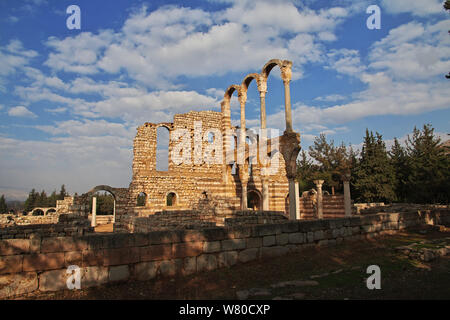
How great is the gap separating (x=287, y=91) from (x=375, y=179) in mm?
20192

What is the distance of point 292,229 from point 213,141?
21.4 meters

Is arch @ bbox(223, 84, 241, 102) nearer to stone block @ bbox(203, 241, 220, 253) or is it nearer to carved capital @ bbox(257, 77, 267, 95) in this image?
carved capital @ bbox(257, 77, 267, 95)

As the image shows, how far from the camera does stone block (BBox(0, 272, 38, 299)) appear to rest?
5081 millimetres

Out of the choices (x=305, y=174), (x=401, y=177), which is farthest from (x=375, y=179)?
(x=305, y=174)

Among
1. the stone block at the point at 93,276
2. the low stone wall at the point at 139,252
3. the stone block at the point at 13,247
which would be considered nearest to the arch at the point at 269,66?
the low stone wall at the point at 139,252

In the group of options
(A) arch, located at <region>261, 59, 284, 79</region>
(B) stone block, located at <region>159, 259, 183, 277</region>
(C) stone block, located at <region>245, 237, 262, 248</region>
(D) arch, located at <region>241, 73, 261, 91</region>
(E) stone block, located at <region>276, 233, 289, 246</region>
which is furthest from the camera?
(D) arch, located at <region>241, 73, 261, 91</region>

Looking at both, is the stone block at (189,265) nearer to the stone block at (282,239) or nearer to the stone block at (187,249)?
the stone block at (187,249)

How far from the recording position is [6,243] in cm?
523

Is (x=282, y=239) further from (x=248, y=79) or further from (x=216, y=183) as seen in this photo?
(x=248, y=79)

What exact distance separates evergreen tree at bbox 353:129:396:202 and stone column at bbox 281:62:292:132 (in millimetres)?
19623

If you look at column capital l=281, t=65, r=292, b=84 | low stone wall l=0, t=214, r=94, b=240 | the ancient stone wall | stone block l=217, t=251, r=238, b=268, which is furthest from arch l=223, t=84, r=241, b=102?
stone block l=217, t=251, r=238, b=268

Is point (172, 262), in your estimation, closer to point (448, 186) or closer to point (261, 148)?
point (261, 148)

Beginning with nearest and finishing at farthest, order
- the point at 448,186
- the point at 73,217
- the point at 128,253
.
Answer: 1. the point at 128,253
2. the point at 73,217
3. the point at 448,186
